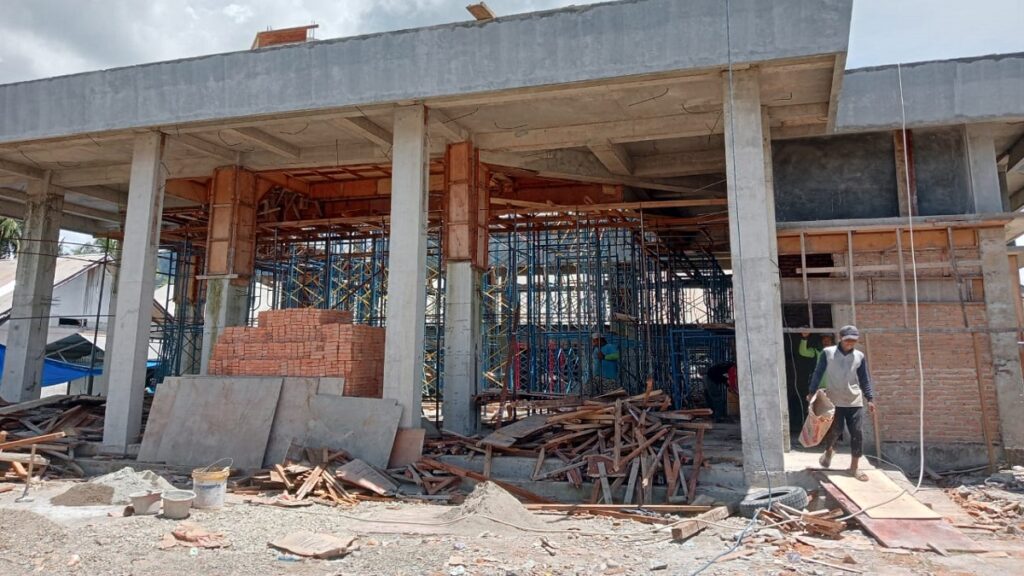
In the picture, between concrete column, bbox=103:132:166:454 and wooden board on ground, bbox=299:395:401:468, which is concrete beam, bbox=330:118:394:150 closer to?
concrete column, bbox=103:132:166:454

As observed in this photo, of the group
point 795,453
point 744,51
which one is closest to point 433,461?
point 795,453

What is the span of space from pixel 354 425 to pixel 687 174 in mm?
10297

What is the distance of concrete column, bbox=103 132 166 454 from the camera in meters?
13.4

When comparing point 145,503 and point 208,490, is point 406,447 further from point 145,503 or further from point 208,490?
→ point 145,503

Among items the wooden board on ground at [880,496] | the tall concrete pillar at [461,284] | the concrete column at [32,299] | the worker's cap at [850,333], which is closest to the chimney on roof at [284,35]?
the tall concrete pillar at [461,284]

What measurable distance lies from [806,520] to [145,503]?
815cm

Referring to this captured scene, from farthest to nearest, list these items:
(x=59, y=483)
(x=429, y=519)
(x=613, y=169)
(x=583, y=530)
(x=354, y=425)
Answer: (x=613, y=169) < (x=354, y=425) < (x=59, y=483) < (x=429, y=519) < (x=583, y=530)

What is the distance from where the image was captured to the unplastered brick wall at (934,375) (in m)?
11.2

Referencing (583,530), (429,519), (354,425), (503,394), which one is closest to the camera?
(583,530)

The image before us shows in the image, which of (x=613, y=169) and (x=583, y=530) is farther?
(x=613, y=169)

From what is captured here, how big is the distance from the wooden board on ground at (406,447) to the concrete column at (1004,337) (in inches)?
384

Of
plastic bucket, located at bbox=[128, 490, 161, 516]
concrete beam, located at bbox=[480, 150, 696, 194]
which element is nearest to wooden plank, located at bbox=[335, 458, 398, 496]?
plastic bucket, located at bbox=[128, 490, 161, 516]

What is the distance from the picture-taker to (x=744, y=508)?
8.31 meters

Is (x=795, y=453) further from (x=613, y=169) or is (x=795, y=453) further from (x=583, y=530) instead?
(x=613, y=169)
